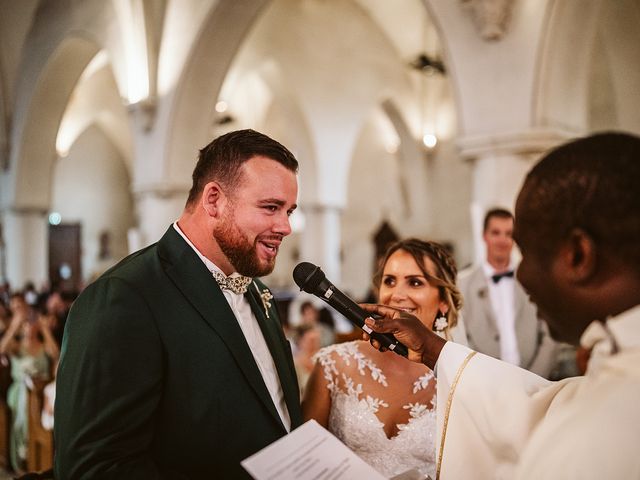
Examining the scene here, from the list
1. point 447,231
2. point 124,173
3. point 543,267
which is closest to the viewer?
point 543,267

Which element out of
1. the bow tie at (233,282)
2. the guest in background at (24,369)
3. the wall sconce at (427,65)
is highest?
the wall sconce at (427,65)

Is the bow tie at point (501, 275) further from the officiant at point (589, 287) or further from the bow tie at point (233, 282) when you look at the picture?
the officiant at point (589, 287)

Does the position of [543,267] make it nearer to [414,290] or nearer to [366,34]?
[414,290]

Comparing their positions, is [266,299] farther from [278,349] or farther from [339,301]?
[339,301]

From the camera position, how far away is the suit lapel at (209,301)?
1608mm

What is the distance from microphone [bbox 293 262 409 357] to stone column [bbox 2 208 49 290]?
38.1ft

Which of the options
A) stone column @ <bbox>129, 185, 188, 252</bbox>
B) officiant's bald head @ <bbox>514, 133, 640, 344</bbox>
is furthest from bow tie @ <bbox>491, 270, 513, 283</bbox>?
stone column @ <bbox>129, 185, 188, 252</bbox>

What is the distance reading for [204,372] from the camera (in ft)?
5.08

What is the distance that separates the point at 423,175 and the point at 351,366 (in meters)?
12.0

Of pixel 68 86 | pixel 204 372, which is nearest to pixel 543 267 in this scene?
pixel 204 372

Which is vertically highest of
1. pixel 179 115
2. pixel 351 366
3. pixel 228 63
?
pixel 228 63

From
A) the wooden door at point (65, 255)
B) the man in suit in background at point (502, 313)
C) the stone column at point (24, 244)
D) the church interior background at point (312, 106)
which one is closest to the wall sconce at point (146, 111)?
the church interior background at point (312, 106)

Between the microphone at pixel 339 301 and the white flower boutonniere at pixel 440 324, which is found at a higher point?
the microphone at pixel 339 301

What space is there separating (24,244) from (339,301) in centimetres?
1204
